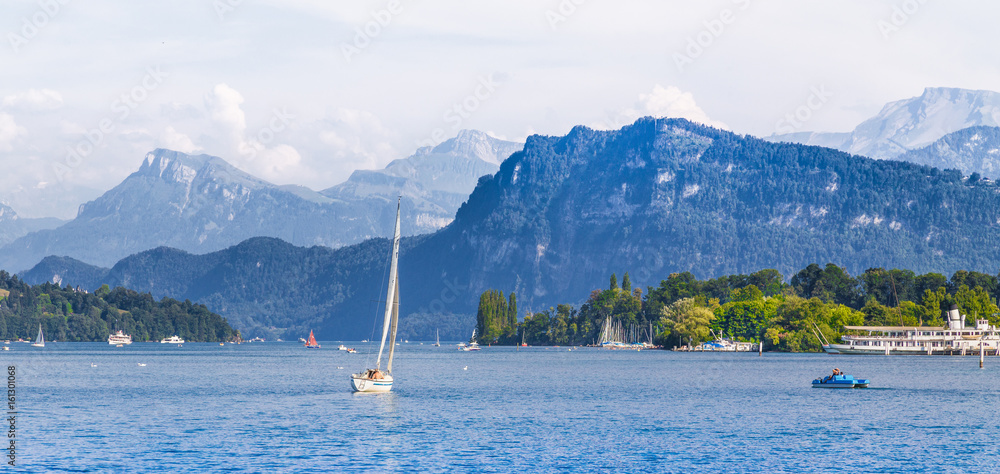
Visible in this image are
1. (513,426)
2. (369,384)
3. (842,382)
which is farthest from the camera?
(842,382)

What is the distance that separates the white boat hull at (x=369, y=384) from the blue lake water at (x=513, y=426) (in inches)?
42.6

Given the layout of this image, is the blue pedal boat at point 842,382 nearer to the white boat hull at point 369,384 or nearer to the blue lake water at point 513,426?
the blue lake water at point 513,426

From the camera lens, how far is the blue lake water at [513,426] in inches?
2835

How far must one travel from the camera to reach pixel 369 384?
406ft

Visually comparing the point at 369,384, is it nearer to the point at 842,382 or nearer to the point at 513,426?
the point at 513,426

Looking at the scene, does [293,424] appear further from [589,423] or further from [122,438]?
[589,423]

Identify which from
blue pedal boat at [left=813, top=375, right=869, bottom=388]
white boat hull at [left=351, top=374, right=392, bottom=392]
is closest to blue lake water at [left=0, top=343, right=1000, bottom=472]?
white boat hull at [left=351, top=374, right=392, bottom=392]

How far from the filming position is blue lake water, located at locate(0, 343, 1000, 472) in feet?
236

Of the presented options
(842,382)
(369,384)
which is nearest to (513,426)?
(369,384)

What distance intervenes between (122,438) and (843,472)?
52775mm

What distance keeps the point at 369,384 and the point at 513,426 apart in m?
34.6

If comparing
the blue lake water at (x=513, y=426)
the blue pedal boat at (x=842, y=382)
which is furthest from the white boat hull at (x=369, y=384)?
the blue pedal boat at (x=842, y=382)

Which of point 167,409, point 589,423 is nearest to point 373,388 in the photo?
point 167,409

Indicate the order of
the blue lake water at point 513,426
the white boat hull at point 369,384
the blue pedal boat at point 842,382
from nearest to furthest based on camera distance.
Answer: the blue lake water at point 513,426, the white boat hull at point 369,384, the blue pedal boat at point 842,382
